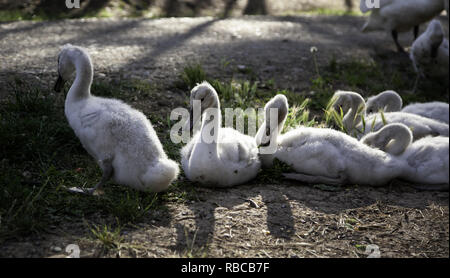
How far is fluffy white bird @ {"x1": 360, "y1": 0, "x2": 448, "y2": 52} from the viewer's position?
9.01 metres

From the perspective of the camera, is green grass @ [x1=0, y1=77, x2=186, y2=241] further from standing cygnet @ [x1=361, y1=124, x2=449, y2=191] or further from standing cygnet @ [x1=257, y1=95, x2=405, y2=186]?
standing cygnet @ [x1=361, y1=124, x2=449, y2=191]

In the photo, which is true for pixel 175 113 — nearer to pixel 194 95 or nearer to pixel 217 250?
pixel 194 95

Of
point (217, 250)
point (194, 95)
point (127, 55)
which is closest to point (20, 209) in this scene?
point (217, 250)

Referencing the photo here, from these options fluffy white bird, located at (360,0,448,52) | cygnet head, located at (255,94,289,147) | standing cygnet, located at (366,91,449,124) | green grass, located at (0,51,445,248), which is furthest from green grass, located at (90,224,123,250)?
fluffy white bird, located at (360,0,448,52)

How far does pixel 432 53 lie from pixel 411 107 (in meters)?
2.38

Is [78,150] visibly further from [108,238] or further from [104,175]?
[108,238]

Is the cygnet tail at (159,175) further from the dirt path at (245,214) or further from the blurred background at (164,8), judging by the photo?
the blurred background at (164,8)

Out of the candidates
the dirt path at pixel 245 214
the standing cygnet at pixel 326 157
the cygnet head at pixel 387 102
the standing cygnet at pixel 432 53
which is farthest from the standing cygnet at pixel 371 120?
the standing cygnet at pixel 432 53

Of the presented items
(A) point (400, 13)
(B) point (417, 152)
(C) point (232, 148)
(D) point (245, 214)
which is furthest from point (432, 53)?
(D) point (245, 214)

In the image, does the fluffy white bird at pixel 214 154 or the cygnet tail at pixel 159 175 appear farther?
the fluffy white bird at pixel 214 154

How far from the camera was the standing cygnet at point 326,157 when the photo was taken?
4598 mm

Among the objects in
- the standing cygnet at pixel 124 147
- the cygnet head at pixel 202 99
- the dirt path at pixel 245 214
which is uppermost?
the cygnet head at pixel 202 99

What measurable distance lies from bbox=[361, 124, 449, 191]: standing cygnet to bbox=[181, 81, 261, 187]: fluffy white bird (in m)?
1.29

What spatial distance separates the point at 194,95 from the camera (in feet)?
15.0
